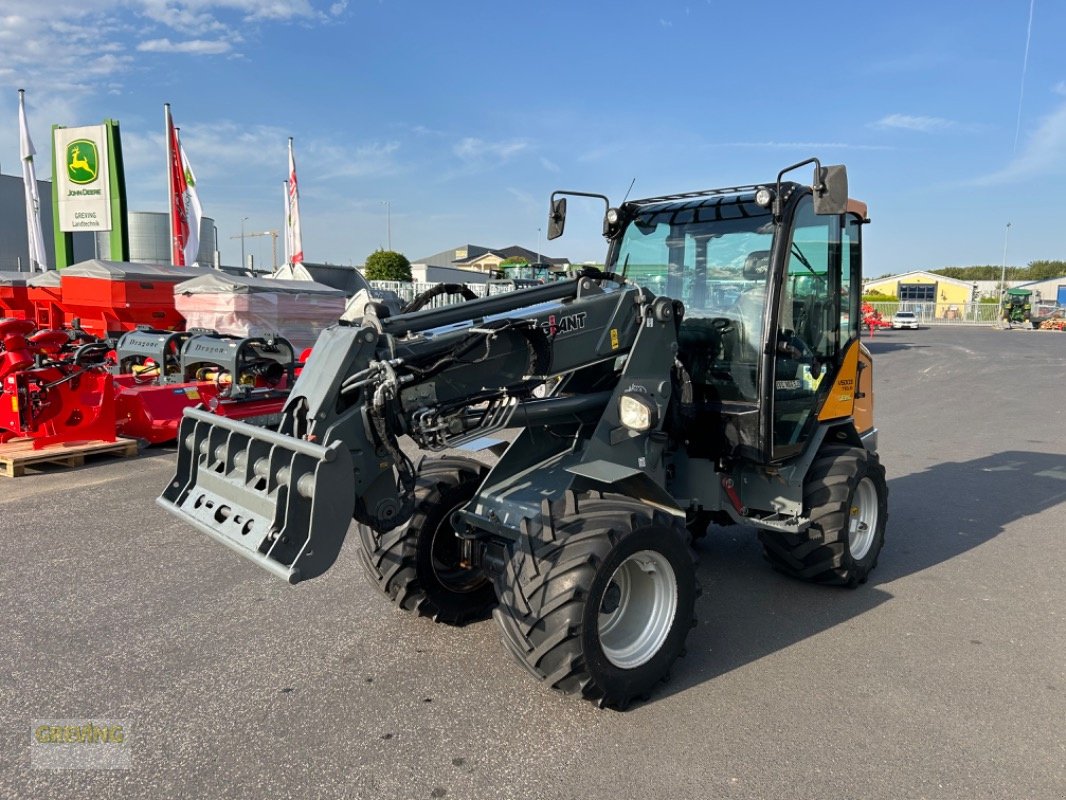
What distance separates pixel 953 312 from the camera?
59.1 meters

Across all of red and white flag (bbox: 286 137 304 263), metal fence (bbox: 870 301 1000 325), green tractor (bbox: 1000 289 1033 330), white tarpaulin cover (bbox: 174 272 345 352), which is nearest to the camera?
white tarpaulin cover (bbox: 174 272 345 352)

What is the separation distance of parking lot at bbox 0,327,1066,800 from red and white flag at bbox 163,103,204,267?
53.5 feet

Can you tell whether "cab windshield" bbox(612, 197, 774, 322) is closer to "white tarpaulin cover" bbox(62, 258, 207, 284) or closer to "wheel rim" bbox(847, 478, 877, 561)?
"wheel rim" bbox(847, 478, 877, 561)

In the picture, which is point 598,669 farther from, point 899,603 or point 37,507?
point 37,507

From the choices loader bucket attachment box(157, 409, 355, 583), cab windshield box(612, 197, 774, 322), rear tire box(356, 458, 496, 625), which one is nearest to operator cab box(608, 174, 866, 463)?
cab windshield box(612, 197, 774, 322)

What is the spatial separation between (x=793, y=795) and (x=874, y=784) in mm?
360

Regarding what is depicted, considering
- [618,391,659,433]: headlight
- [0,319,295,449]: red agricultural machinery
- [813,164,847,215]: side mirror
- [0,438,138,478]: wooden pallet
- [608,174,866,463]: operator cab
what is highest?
[813,164,847,215]: side mirror

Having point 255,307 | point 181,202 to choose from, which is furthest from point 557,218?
point 181,202

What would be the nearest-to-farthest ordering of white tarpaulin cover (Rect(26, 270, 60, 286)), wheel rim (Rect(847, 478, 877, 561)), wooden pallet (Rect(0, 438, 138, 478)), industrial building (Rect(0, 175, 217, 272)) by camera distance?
wheel rim (Rect(847, 478, 877, 561))
wooden pallet (Rect(0, 438, 138, 478))
white tarpaulin cover (Rect(26, 270, 60, 286))
industrial building (Rect(0, 175, 217, 272))

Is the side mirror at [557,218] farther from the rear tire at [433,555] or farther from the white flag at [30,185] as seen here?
the white flag at [30,185]

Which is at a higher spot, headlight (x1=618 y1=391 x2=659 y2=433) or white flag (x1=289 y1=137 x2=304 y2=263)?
white flag (x1=289 y1=137 x2=304 y2=263)

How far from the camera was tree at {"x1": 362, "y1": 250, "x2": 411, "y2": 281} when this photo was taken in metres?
45.7

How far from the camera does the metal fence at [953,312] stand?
57281 mm

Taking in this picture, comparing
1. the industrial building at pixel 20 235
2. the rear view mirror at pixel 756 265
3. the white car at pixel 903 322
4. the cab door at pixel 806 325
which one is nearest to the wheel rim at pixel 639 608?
the cab door at pixel 806 325
